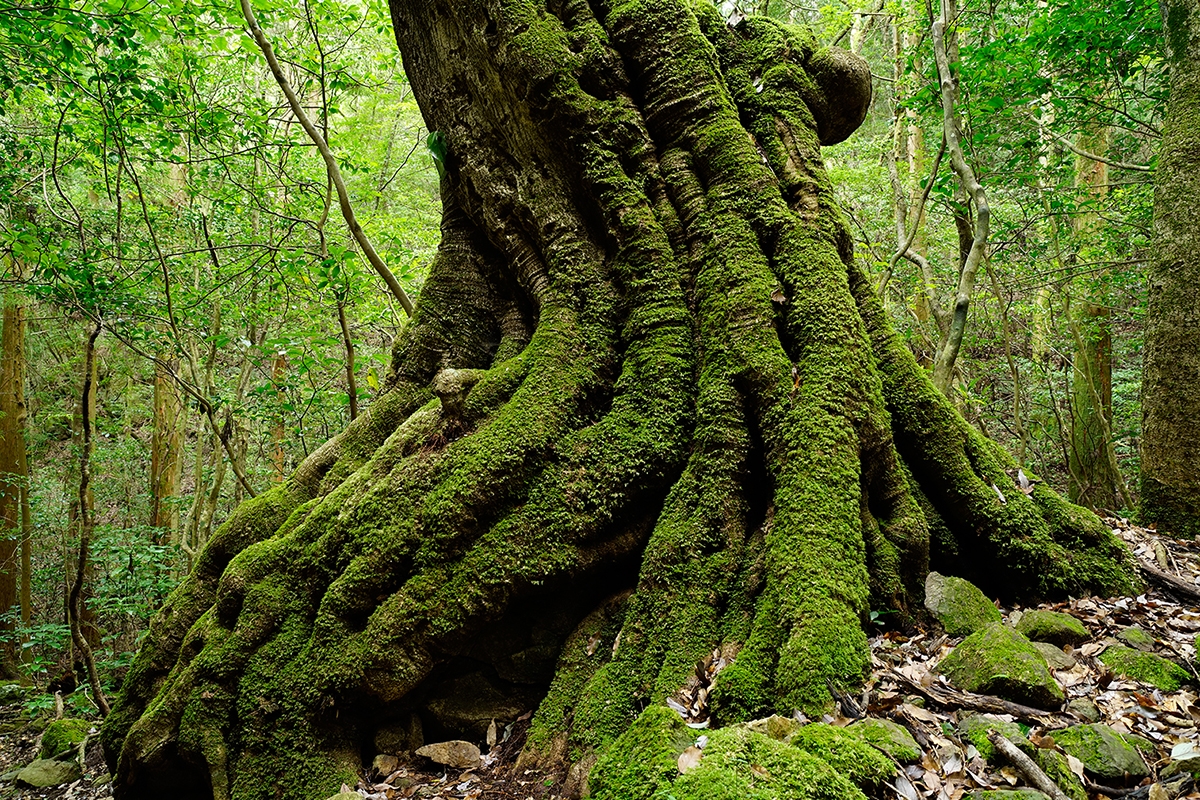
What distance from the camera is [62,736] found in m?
7.19

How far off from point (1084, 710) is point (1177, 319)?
3663 mm

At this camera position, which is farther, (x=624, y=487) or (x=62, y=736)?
(x=62, y=736)

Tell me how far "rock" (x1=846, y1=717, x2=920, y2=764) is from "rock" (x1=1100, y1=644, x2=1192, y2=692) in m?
1.21

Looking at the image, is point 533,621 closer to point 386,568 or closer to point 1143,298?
point 386,568

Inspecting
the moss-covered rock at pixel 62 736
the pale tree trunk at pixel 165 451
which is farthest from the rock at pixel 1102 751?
the pale tree trunk at pixel 165 451

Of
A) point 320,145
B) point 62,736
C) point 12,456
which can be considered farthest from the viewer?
point 12,456

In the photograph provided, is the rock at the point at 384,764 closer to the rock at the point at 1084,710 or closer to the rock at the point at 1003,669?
the rock at the point at 1003,669

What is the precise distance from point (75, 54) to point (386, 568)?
5.91 m

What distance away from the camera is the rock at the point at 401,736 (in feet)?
11.9

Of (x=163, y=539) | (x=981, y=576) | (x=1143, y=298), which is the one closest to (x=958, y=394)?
(x=1143, y=298)

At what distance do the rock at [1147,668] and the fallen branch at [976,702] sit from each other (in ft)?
1.80

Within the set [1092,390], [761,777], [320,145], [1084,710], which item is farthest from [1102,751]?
[1092,390]

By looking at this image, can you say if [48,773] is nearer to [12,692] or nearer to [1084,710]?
[12,692]

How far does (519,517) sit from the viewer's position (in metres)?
3.60
